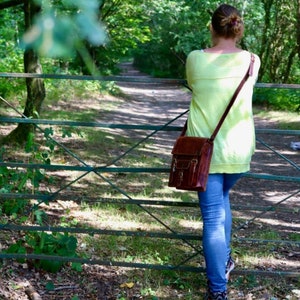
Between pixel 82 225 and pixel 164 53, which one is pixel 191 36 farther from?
pixel 82 225

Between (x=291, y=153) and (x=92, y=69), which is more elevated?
(x=92, y=69)

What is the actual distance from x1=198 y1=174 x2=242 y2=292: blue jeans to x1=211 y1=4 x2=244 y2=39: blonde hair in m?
0.81

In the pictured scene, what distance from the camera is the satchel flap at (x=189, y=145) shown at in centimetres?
290

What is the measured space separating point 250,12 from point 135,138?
11453 millimetres

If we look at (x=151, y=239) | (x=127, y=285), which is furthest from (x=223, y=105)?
(x=151, y=239)

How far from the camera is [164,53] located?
38625 mm

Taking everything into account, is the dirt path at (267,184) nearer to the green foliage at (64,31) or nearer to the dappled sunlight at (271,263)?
the dappled sunlight at (271,263)

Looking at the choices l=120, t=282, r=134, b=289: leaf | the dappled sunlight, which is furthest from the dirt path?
l=120, t=282, r=134, b=289: leaf

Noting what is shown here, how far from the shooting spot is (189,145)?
9.71 ft

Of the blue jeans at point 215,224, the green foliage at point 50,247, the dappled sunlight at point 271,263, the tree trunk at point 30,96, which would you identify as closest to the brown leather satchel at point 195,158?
the blue jeans at point 215,224

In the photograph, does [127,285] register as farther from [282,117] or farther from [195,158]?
[282,117]

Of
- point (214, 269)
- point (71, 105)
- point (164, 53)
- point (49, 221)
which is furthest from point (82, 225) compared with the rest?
point (164, 53)

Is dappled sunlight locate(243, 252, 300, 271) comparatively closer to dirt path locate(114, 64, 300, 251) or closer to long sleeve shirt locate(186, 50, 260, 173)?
dirt path locate(114, 64, 300, 251)

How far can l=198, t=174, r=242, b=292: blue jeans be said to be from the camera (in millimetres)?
3033
